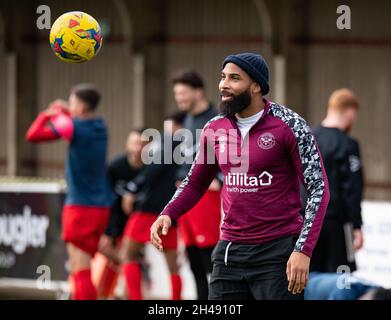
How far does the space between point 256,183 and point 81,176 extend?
4.59 m

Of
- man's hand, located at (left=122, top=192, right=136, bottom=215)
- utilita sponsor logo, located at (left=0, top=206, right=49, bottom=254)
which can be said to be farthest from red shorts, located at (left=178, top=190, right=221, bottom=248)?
utilita sponsor logo, located at (left=0, top=206, right=49, bottom=254)

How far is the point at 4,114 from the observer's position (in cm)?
2134

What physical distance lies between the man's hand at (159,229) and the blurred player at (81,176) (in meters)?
4.28

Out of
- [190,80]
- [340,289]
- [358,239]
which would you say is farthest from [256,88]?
[190,80]

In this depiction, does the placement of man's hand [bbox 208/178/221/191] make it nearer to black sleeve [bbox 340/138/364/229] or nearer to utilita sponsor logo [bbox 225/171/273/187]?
black sleeve [bbox 340/138/364/229]

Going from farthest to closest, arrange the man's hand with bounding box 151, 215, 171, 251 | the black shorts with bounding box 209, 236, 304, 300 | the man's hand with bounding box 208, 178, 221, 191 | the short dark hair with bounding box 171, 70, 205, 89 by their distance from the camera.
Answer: the short dark hair with bounding box 171, 70, 205, 89 < the man's hand with bounding box 208, 178, 221, 191 < the black shorts with bounding box 209, 236, 304, 300 < the man's hand with bounding box 151, 215, 171, 251

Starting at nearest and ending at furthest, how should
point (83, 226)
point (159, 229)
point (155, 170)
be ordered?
point (159, 229)
point (83, 226)
point (155, 170)

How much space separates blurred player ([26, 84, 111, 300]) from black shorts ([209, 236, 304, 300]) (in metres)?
4.28

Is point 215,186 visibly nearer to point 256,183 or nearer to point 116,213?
point 116,213

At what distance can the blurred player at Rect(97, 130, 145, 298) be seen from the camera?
40.3 ft

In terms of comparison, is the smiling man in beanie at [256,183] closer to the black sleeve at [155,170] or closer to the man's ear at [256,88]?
the man's ear at [256,88]

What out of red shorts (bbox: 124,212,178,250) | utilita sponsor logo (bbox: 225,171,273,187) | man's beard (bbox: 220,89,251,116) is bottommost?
red shorts (bbox: 124,212,178,250)

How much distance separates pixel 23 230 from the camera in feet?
44.2
